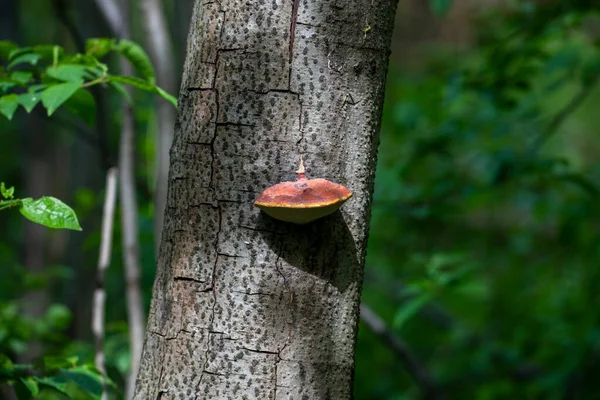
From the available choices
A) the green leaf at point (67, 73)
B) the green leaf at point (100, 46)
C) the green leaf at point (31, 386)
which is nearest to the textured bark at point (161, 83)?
the green leaf at point (100, 46)

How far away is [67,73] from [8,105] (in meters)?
0.17

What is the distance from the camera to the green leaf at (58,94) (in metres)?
1.44

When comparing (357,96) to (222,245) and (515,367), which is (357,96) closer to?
(222,245)

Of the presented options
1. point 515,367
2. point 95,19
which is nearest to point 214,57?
point 515,367

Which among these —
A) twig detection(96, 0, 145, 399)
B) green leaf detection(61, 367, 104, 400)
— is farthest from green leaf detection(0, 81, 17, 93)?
twig detection(96, 0, 145, 399)

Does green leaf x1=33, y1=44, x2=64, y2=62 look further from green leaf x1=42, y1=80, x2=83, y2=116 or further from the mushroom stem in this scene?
the mushroom stem

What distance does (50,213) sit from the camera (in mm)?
1260

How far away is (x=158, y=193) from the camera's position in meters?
2.89

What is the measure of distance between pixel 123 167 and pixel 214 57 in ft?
5.81

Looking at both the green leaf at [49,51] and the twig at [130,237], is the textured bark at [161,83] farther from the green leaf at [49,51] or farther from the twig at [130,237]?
the green leaf at [49,51]

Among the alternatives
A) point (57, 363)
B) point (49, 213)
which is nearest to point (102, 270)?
point (57, 363)

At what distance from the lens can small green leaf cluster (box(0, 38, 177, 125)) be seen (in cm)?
149

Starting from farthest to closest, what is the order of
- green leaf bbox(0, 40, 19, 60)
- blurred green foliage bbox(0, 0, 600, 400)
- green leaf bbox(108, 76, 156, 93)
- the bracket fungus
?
blurred green foliage bbox(0, 0, 600, 400)
green leaf bbox(0, 40, 19, 60)
green leaf bbox(108, 76, 156, 93)
the bracket fungus

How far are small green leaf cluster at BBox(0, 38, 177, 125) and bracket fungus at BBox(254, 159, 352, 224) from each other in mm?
589
